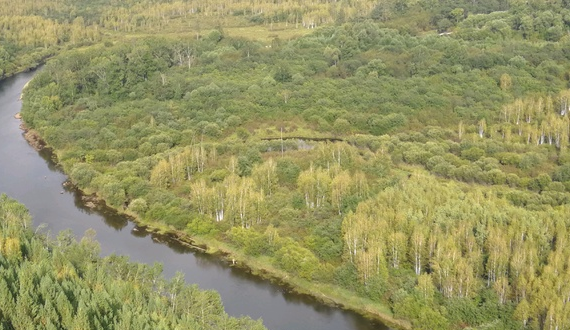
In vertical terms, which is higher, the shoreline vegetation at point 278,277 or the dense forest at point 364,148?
the dense forest at point 364,148

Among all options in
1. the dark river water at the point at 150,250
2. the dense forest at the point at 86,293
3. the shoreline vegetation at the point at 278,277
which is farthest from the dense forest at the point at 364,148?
the dense forest at the point at 86,293

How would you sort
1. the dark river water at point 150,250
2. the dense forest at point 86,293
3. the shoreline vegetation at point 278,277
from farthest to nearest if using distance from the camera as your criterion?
the dark river water at point 150,250 < the shoreline vegetation at point 278,277 < the dense forest at point 86,293

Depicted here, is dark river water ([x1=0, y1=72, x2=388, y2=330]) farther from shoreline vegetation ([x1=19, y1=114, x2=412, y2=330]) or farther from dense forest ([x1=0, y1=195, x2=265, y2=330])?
dense forest ([x1=0, y1=195, x2=265, y2=330])

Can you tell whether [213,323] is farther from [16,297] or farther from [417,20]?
[417,20]

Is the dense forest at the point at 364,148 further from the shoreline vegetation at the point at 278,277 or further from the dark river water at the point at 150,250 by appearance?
the dark river water at the point at 150,250

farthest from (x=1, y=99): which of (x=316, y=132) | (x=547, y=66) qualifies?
(x=547, y=66)

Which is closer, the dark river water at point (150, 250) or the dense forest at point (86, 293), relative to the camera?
the dense forest at point (86, 293)
